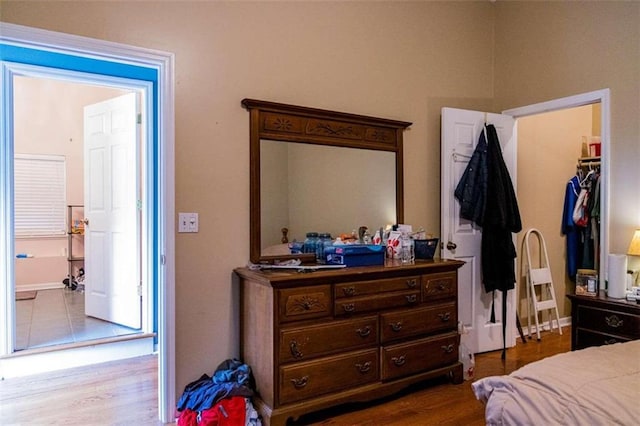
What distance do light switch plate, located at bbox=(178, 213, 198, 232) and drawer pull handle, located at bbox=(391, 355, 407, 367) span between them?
1447 millimetres

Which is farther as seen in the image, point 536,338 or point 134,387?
point 536,338

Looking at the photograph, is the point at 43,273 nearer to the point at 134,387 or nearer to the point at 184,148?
the point at 134,387

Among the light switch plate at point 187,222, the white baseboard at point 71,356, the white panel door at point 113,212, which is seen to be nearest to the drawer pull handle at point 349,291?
the light switch plate at point 187,222

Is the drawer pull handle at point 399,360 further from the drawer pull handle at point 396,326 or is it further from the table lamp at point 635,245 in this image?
the table lamp at point 635,245

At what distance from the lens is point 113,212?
3.92 m

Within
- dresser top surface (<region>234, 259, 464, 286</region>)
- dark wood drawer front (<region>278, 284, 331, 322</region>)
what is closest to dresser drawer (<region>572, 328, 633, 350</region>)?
dresser top surface (<region>234, 259, 464, 286</region>)

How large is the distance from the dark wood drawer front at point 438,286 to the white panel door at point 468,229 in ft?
1.81

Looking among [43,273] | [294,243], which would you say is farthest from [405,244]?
[43,273]

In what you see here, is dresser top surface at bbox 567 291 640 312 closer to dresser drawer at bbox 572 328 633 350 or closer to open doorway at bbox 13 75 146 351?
dresser drawer at bbox 572 328 633 350

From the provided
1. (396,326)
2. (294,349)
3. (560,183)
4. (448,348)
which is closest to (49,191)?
(294,349)

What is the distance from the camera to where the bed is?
1.08 m

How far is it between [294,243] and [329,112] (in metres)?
0.93

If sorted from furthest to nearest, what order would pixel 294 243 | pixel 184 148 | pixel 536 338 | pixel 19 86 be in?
pixel 19 86 → pixel 536 338 → pixel 294 243 → pixel 184 148

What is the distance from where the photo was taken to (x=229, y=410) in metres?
2.16
